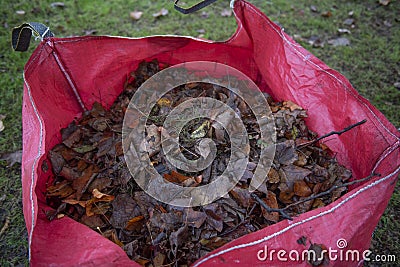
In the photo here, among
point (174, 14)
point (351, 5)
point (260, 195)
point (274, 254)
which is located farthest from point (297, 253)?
point (351, 5)

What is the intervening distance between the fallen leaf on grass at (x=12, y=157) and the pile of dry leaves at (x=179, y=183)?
1.49ft

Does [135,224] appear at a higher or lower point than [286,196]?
lower

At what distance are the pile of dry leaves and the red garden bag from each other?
0.09m

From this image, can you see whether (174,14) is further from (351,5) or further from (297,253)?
(297,253)

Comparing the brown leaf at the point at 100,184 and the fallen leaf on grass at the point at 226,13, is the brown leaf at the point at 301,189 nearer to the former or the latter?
the brown leaf at the point at 100,184

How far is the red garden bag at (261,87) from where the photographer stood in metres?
1.06

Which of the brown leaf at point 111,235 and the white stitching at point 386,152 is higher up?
the white stitching at point 386,152

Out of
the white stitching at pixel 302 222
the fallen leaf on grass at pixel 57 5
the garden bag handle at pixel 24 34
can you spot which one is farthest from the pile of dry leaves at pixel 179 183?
the fallen leaf on grass at pixel 57 5

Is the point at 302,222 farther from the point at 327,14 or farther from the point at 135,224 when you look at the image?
the point at 327,14

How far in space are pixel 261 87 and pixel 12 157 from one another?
1341 mm

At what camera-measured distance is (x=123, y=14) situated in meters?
2.84

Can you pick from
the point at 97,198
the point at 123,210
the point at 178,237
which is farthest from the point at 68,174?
the point at 178,237

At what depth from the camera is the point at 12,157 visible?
6.31 feet

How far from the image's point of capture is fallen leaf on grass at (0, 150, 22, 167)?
1.90 meters
